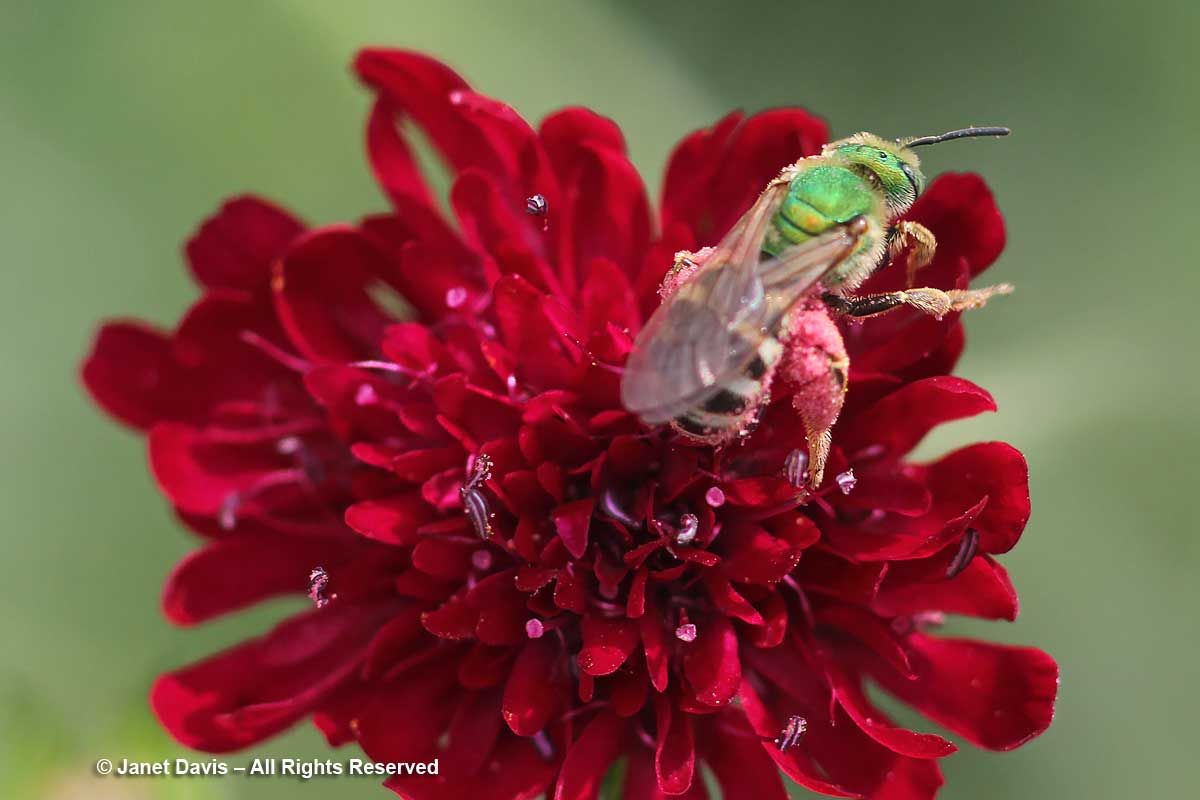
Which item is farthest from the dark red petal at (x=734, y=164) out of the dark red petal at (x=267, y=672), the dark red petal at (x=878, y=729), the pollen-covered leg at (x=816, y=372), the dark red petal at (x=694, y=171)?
the dark red petal at (x=267, y=672)

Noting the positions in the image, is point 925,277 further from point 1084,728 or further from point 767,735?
point 1084,728

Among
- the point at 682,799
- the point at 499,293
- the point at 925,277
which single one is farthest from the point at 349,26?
the point at 682,799

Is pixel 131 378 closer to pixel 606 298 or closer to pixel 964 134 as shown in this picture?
pixel 606 298

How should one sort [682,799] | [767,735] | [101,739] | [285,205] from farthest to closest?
[285,205] → [101,739] → [682,799] → [767,735]

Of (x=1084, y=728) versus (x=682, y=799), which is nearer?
(x=682, y=799)

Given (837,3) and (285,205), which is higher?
(837,3)

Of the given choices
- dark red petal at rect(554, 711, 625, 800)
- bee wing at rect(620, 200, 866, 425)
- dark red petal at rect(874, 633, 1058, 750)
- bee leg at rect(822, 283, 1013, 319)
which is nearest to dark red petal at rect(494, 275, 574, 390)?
bee wing at rect(620, 200, 866, 425)

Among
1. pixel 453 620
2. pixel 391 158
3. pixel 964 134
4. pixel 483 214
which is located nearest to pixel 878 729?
pixel 453 620

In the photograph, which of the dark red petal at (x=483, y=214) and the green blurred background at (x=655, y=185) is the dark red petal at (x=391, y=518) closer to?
the dark red petal at (x=483, y=214)
